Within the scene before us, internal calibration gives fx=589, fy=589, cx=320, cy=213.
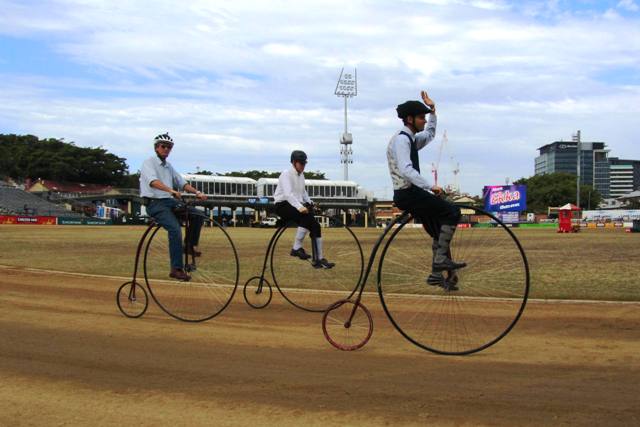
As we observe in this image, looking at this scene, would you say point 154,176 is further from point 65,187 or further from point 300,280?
point 65,187

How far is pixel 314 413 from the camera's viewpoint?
13.5 feet

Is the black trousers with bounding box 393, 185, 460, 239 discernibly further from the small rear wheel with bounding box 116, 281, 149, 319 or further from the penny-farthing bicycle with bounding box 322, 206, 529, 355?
the small rear wheel with bounding box 116, 281, 149, 319

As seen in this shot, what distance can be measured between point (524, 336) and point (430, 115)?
2.73 metres

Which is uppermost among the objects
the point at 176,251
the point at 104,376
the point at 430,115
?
the point at 430,115

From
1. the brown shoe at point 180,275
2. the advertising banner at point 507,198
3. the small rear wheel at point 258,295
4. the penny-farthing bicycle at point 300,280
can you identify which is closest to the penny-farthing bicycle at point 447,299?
the penny-farthing bicycle at point 300,280

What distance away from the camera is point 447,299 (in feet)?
29.5

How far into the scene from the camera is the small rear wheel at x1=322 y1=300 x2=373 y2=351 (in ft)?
20.0

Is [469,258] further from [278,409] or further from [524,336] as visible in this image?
[278,409]

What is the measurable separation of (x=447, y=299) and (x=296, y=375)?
4469 mm

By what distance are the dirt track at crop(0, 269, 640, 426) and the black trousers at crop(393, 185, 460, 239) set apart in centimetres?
134

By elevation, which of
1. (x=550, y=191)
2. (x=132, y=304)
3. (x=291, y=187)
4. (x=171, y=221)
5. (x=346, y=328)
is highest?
(x=550, y=191)

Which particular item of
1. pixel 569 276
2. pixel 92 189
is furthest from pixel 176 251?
pixel 92 189

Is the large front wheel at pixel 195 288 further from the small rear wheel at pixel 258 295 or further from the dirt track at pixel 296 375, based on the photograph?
the dirt track at pixel 296 375

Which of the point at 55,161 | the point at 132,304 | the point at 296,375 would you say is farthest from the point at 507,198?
the point at 55,161
